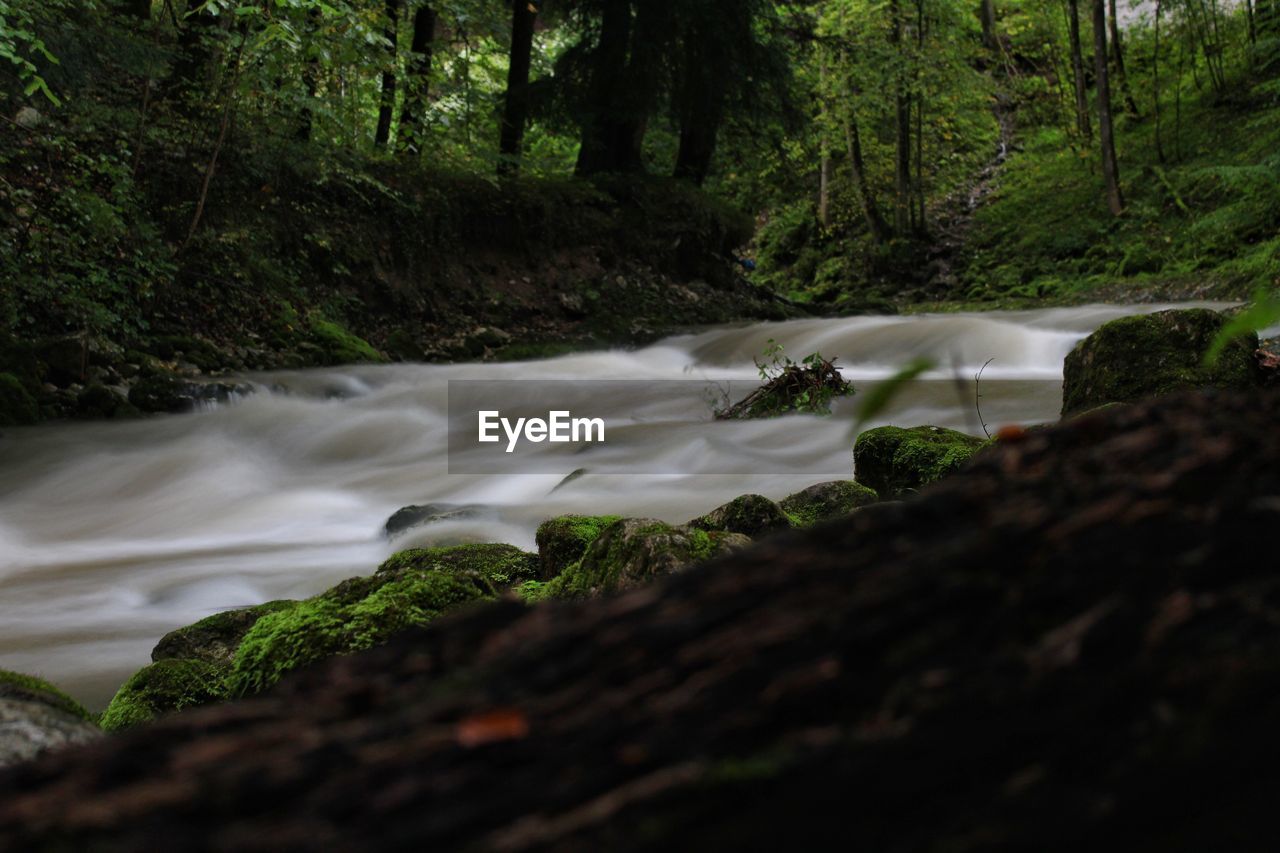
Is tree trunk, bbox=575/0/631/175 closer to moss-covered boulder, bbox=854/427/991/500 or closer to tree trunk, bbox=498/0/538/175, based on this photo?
tree trunk, bbox=498/0/538/175

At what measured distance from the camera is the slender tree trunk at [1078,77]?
19.7 metres

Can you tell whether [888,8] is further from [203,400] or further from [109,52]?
[203,400]

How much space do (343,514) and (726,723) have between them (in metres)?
7.20

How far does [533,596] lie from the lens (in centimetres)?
415

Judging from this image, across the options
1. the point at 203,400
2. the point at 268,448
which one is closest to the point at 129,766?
the point at 268,448

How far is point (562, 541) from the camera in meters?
4.54

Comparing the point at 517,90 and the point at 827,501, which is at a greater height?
the point at 517,90

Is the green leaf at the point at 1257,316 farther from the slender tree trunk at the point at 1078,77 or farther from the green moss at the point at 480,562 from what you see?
the slender tree trunk at the point at 1078,77

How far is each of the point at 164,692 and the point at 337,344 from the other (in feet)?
30.4

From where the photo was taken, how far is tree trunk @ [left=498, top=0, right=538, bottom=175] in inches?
614

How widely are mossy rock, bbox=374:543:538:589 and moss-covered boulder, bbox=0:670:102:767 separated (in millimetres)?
2049

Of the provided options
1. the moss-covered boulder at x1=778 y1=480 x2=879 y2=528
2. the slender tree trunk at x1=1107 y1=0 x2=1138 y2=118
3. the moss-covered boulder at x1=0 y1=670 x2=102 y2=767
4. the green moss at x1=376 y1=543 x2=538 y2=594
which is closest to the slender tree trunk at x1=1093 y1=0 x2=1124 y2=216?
the slender tree trunk at x1=1107 y1=0 x2=1138 y2=118

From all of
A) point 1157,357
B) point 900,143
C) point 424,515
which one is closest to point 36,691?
point 424,515

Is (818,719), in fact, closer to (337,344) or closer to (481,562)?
(481,562)
